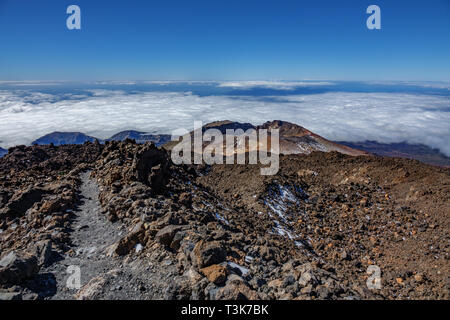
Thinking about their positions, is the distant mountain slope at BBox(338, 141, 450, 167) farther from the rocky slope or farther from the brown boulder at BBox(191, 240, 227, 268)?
the brown boulder at BBox(191, 240, 227, 268)

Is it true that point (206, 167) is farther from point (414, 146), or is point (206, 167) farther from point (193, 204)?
point (414, 146)

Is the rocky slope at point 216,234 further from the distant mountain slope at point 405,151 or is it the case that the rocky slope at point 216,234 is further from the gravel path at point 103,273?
the distant mountain slope at point 405,151

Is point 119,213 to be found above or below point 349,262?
above

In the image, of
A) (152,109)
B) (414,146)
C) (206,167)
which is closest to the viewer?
(206,167)

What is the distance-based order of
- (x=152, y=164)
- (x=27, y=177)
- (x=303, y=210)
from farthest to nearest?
(x=303, y=210)
(x=27, y=177)
(x=152, y=164)

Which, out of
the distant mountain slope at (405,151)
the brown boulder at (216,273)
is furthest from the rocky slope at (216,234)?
the distant mountain slope at (405,151)

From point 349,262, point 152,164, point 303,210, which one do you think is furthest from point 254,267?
point 303,210
